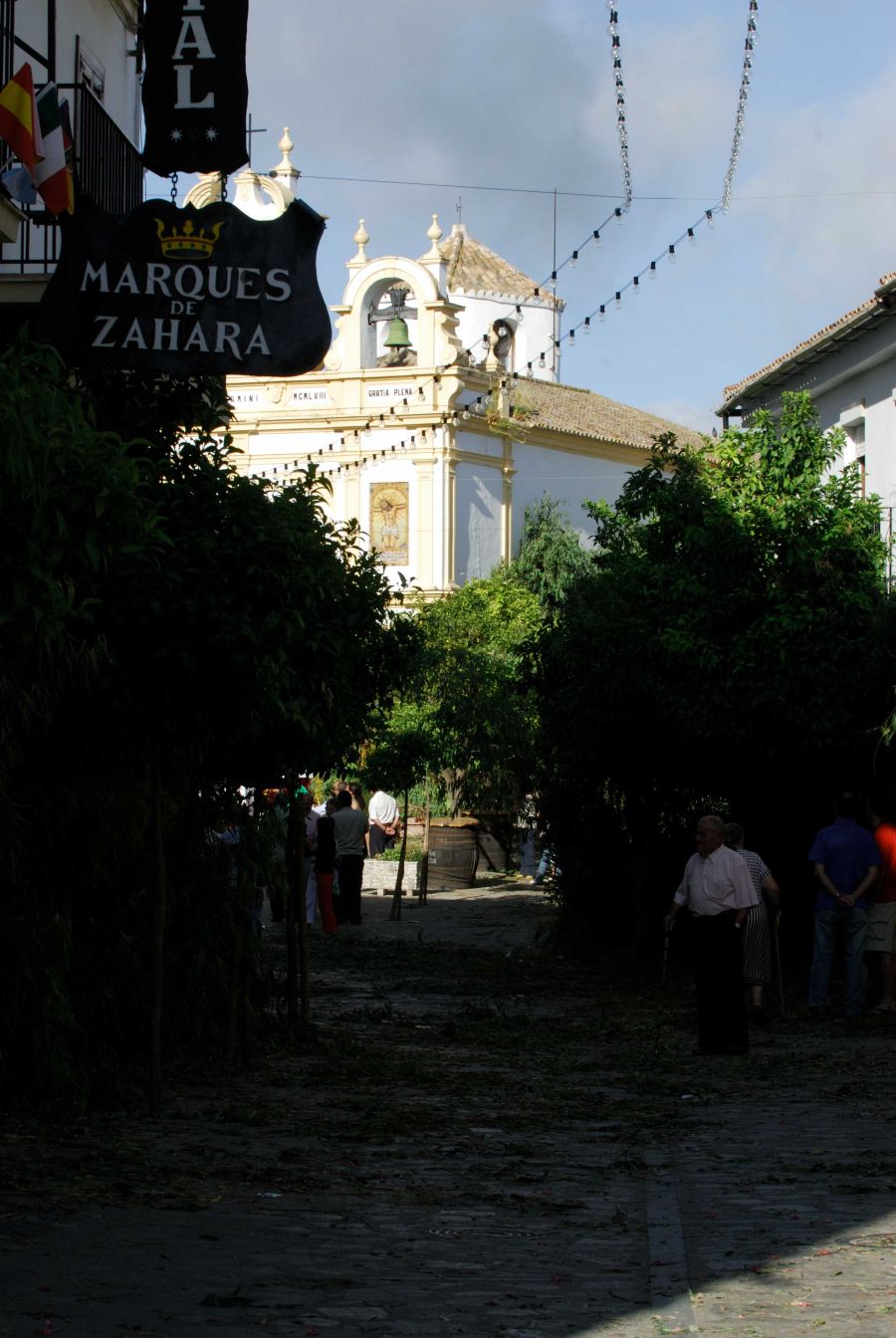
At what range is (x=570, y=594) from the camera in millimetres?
21984

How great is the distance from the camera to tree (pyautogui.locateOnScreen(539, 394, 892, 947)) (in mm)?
18547

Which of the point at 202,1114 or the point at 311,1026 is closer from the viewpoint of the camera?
the point at 202,1114

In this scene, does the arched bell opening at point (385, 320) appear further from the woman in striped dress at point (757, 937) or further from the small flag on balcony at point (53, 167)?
the small flag on balcony at point (53, 167)

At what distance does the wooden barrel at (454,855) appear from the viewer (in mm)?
36406

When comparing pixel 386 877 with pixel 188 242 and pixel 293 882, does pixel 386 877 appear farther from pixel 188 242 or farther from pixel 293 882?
pixel 188 242

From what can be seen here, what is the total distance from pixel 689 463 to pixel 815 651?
288 cm

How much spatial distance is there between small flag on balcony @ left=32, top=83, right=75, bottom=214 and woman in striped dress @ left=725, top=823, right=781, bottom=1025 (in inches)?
284

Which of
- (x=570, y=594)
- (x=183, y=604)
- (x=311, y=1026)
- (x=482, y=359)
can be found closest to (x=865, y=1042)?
(x=311, y=1026)

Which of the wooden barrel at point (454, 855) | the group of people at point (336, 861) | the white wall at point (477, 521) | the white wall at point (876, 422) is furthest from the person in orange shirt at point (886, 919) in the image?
the white wall at point (477, 521)

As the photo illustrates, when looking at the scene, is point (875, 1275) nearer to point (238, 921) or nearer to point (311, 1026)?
point (238, 921)

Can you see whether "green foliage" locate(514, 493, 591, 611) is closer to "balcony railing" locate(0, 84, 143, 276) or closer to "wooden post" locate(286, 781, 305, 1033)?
"balcony railing" locate(0, 84, 143, 276)

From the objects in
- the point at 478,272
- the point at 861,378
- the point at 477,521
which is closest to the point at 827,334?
the point at 861,378

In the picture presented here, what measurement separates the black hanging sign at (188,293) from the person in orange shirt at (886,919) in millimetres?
6748

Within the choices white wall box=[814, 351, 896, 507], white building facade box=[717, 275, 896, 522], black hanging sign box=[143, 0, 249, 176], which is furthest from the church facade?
black hanging sign box=[143, 0, 249, 176]
